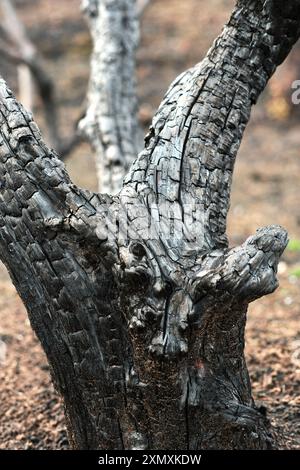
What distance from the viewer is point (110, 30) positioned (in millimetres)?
4297

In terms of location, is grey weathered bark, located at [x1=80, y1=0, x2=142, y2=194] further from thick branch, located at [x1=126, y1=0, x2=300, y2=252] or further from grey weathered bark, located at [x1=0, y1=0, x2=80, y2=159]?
grey weathered bark, located at [x1=0, y1=0, x2=80, y2=159]

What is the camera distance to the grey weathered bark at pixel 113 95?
13.2ft

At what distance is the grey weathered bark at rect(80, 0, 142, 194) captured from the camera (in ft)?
13.2

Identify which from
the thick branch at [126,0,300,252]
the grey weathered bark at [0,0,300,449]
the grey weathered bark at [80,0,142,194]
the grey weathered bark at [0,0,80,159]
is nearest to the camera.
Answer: the grey weathered bark at [0,0,300,449]

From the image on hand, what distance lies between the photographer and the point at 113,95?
413 centimetres

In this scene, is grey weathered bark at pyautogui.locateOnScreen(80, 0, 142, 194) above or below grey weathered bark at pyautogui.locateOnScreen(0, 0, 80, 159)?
below

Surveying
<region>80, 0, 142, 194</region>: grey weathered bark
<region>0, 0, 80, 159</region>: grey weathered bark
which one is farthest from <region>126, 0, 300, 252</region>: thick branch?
<region>0, 0, 80, 159</region>: grey weathered bark

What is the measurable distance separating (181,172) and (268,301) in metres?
2.79

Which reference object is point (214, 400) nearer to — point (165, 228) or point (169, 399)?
point (169, 399)

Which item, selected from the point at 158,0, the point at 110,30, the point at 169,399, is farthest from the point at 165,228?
the point at 158,0

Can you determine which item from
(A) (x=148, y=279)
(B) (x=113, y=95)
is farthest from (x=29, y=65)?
(A) (x=148, y=279)

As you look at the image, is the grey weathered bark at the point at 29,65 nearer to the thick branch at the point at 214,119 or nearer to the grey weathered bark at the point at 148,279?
the thick branch at the point at 214,119

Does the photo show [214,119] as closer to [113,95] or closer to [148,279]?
[148,279]

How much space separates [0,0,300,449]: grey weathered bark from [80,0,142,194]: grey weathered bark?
1.15 meters
